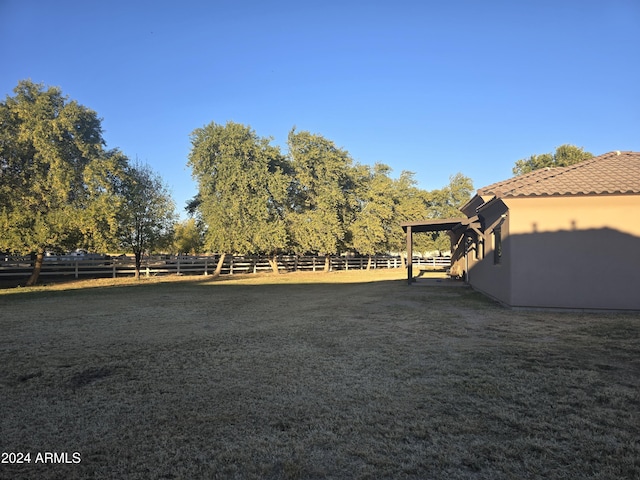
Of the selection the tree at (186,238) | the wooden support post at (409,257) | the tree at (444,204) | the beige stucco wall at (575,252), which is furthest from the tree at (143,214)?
the tree at (444,204)

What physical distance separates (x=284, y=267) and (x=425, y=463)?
30.7m

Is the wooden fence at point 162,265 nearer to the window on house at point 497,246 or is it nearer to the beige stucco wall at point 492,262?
the beige stucco wall at point 492,262

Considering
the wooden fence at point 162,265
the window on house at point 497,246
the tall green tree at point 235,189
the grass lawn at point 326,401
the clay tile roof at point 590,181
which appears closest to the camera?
the grass lawn at point 326,401

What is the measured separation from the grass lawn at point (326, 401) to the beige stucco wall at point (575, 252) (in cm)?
178

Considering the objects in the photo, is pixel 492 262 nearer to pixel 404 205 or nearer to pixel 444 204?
pixel 404 205

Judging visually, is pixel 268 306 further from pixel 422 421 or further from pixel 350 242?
pixel 350 242

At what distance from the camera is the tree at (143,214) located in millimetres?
21688

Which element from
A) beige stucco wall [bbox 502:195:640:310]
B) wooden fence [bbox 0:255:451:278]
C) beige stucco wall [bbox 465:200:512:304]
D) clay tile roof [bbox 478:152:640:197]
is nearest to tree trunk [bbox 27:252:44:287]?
wooden fence [bbox 0:255:451:278]

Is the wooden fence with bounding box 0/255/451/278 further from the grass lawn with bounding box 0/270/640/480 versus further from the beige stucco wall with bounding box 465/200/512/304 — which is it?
the beige stucco wall with bounding box 465/200/512/304

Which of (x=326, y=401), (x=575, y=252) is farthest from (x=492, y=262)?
(x=326, y=401)

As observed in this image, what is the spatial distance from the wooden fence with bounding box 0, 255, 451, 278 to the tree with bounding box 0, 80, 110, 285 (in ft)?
8.05

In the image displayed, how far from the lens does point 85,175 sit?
1905 centimetres

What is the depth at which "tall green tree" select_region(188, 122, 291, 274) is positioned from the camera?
26.0m

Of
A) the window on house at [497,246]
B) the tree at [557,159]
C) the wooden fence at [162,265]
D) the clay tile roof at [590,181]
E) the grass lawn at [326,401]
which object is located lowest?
the grass lawn at [326,401]
